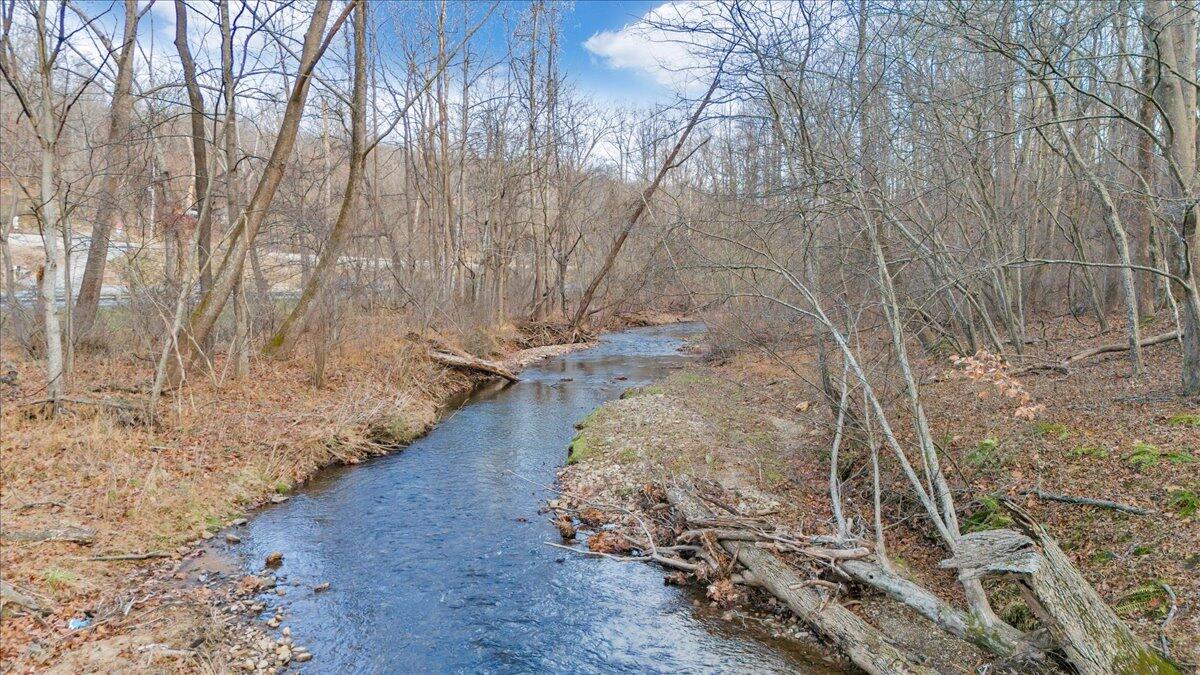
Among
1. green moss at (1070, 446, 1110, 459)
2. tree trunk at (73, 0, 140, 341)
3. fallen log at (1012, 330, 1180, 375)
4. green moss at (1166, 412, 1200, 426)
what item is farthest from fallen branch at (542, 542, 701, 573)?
tree trunk at (73, 0, 140, 341)

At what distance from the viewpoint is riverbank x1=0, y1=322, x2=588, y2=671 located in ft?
17.6

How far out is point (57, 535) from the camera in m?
6.54

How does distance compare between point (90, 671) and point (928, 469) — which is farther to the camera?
point (928, 469)

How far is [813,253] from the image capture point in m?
9.14

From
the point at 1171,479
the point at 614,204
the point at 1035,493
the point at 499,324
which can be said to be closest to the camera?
the point at 1171,479

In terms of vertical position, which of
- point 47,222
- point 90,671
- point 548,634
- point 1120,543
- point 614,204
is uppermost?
point 614,204

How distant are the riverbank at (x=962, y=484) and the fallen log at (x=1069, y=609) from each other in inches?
17.6

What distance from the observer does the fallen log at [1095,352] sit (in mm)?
10641

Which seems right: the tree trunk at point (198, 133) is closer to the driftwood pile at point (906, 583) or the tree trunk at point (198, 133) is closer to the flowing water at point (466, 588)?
the flowing water at point (466, 588)

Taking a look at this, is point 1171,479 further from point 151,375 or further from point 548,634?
point 151,375

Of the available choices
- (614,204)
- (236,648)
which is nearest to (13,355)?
(236,648)

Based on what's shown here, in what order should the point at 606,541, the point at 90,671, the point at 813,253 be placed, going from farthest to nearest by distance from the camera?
the point at 813,253 < the point at 606,541 < the point at 90,671

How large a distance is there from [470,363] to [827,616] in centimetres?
1301

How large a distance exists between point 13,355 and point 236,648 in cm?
1091
